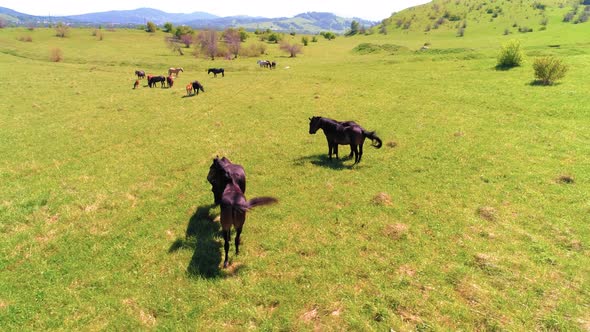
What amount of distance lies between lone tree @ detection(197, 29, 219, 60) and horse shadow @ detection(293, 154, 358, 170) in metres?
61.5

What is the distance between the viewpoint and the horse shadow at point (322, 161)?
51.1 feet

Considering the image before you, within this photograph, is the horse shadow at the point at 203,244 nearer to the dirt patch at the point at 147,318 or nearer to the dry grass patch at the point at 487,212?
the dirt patch at the point at 147,318

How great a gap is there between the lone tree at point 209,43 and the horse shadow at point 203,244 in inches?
2608

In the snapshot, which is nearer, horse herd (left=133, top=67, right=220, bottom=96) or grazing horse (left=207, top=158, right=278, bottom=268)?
grazing horse (left=207, top=158, right=278, bottom=268)

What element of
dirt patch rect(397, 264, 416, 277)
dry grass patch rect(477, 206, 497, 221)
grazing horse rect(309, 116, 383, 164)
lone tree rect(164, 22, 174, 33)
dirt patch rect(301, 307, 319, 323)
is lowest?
dirt patch rect(301, 307, 319, 323)

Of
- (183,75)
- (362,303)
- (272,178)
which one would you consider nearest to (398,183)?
(272,178)

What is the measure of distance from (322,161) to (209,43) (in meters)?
65.6

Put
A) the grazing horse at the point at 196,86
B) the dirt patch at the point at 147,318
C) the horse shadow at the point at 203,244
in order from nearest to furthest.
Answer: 1. the dirt patch at the point at 147,318
2. the horse shadow at the point at 203,244
3. the grazing horse at the point at 196,86

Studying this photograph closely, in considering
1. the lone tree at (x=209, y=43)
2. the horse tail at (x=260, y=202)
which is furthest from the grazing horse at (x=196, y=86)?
the lone tree at (x=209, y=43)

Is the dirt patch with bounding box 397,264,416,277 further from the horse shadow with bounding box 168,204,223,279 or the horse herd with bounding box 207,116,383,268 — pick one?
the horse shadow with bounding box 168,204,223,279

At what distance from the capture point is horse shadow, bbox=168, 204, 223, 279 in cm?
885

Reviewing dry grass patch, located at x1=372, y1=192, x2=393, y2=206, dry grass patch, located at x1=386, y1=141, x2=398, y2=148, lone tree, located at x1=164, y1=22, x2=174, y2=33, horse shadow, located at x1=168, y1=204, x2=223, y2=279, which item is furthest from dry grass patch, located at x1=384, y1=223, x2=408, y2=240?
lone tree, located at x1=164, y1=22, x2=174, y2=33

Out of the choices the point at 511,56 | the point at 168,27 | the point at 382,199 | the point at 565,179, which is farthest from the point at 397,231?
the point at 168,27

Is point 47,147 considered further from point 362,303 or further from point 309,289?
point 362,303
